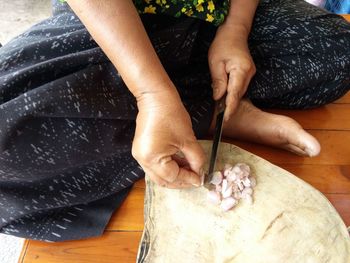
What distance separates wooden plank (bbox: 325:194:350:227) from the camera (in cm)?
72

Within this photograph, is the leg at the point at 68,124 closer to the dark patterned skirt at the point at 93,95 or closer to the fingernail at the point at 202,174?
the dark patterned skirt at the point at 93,95

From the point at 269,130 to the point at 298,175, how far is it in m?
0.12

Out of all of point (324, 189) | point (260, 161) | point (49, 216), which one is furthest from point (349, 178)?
point (49, 216)

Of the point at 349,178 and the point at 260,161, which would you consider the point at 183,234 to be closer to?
the point at 260,161

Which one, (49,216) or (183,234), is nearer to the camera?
(183,234)

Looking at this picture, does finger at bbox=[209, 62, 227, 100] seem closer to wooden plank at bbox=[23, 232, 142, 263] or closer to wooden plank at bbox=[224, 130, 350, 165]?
wooden plank at bbox=[224, 130, 350, 165]

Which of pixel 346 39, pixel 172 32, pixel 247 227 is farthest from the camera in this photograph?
pixel 346 39

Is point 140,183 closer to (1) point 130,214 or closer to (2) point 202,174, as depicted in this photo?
(1) point 130,214

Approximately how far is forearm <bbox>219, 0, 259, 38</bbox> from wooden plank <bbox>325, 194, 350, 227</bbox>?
39 centimetres

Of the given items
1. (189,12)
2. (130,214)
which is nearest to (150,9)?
(189,12)

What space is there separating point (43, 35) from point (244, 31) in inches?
16.8

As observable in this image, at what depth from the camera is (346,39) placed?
2.75 feet

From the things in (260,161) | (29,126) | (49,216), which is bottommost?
(49,216)

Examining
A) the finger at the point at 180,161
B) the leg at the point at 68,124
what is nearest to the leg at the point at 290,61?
the leg at the point at 68,124
